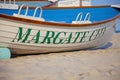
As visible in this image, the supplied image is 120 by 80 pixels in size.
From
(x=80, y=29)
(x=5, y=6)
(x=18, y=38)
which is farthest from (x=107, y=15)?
(x=18, y=38)

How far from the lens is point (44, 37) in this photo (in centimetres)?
538

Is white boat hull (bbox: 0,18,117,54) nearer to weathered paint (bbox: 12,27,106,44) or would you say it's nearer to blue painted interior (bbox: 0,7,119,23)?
weathered paint (bbox: 12,27,106,44)

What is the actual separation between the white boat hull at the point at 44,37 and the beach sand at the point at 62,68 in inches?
16.8

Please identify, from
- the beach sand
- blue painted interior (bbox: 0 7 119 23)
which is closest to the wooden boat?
blue painted interior (bbox: 0 7 119 23)

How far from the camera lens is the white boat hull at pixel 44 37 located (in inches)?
194

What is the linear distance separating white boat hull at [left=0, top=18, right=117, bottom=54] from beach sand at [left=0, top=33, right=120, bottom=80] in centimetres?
43

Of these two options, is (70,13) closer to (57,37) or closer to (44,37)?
(57,37)

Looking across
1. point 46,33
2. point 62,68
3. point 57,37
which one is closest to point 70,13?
point 57,37

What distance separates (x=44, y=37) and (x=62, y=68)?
128 centimetres

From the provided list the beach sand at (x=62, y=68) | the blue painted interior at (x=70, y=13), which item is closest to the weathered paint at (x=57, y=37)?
the beach sand at (x=62, y=68)

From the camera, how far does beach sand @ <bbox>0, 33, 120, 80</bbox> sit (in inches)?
149

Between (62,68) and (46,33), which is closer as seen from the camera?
(62,68)

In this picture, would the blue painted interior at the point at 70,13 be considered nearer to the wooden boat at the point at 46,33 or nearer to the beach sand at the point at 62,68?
the wooden boat at the point at 46,33

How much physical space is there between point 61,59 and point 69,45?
0.97 meters
